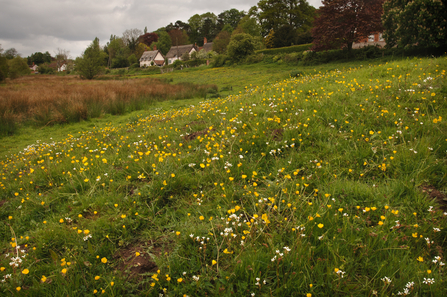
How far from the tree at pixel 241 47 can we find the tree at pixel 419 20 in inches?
856

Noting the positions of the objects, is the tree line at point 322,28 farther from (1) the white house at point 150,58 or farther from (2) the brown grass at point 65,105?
(2) the brown grass at point 65,105

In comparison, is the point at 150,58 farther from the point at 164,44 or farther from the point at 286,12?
the point at 286,12

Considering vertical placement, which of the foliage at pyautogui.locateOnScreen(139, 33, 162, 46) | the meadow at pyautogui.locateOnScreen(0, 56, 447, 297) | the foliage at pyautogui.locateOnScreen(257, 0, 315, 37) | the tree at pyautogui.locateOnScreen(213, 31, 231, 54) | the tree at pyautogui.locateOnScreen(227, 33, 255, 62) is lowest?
the meadow at pyautogui.locateOnScreen(0, 56, 447, 297)

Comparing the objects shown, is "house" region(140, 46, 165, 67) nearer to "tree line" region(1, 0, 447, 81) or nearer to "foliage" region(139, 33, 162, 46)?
"tree line" region(1, 0, 447, 81)

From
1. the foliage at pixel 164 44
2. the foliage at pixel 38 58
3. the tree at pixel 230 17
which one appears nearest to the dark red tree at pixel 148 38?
the foliage at pixel 164 44

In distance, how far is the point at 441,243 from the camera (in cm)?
224

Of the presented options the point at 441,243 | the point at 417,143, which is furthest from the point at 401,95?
the point at 441,243

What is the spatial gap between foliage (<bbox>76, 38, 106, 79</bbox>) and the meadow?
4148 cm

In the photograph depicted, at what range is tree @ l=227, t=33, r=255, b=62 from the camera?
124 ft

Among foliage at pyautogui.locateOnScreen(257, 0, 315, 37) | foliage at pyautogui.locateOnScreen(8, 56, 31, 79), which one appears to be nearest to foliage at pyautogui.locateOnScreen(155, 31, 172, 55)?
foliage at pyautogui.locateOnScreen(257, 0, 315, 37)

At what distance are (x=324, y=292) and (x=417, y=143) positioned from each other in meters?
2.81

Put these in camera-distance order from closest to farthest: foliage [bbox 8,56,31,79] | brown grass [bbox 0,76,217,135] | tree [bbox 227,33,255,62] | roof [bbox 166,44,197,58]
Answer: brown grass [bbox 0,76,217,135] → foliage [bbox 8,56,31,79] → tree [bbox 227,33,255,62] → roof [bbox 166,44,197,58]

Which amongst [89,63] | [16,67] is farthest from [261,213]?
[89,63]

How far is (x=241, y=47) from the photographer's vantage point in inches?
1500
